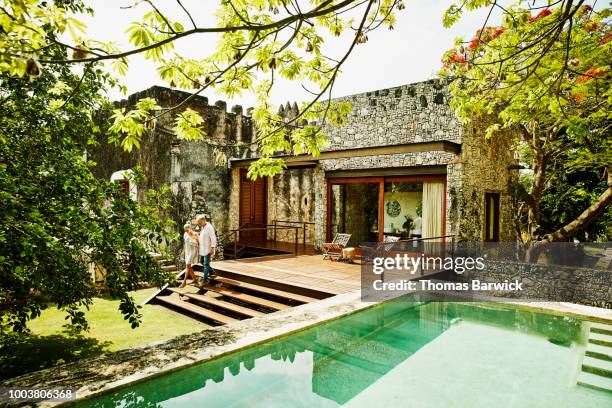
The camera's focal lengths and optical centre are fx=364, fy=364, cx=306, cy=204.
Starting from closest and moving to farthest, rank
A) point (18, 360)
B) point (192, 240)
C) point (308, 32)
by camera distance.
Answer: point (308, 32)
point (18, 360)
point (192, 240)

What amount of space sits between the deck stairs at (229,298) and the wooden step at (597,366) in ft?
12.7

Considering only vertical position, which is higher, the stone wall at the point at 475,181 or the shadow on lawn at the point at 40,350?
the stone wall at the point at 475,181

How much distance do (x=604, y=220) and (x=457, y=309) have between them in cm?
934

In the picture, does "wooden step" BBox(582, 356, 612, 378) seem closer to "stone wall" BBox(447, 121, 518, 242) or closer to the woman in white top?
"stone wall" BBox(447, 121, 518, 242)

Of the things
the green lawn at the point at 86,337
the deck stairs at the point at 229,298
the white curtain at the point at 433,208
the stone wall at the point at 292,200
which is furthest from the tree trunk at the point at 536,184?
the green lawn at the point at 86,337

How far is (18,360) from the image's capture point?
5035 mm

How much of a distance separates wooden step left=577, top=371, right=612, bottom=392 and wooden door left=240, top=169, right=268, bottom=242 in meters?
11.2

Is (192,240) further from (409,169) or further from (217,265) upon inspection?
(409,169)

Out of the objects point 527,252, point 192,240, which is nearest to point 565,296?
point 527,252

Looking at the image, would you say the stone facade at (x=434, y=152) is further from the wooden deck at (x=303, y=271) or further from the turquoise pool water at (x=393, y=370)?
the turquoise pool water at (x=393, y=370)

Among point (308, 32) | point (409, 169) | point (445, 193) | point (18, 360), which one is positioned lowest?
point (18, 360)

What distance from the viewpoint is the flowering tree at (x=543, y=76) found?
14.2 feet

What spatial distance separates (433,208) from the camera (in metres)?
9.91

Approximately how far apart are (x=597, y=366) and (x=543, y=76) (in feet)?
13.1
